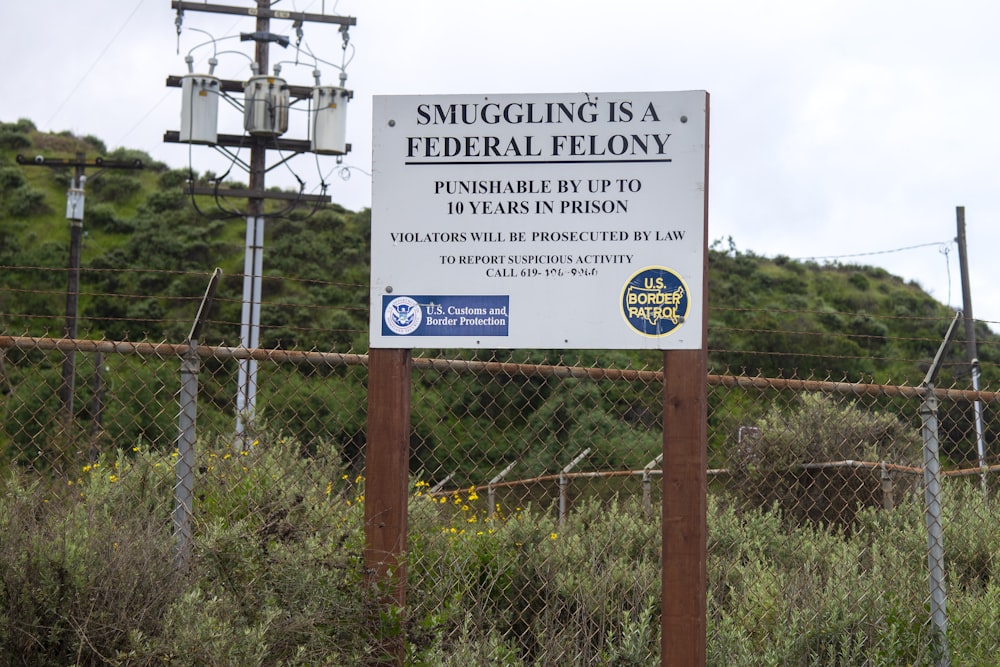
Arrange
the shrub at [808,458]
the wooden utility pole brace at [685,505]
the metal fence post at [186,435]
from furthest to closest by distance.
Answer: the shrub at [808,458], the metal fence post at [186,435], the wooden utility pole brace at [685,505]

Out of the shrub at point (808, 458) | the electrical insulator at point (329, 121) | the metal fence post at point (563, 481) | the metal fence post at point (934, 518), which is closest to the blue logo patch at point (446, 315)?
the metal fence post at point (563, 481)

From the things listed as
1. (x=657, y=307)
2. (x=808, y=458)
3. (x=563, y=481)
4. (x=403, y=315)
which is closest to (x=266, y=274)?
(x=808, y=458)

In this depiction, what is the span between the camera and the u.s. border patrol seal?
3.98 metres

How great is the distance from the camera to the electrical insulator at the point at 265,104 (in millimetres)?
18922

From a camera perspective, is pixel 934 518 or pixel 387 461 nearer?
pixel 387 461

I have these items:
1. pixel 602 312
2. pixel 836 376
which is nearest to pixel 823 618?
pixel 602 312

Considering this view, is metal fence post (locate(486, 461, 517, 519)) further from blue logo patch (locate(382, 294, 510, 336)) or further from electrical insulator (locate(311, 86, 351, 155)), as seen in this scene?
electrical insulator (locate(311, 86, 351, 155))

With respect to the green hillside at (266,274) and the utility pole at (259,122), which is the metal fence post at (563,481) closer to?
the utility pole at (259,122)

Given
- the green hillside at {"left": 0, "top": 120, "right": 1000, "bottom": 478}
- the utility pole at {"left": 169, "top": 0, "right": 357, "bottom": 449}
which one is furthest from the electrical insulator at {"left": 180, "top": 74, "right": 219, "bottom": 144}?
the green hillside at {"left": 0, "top": 120, "right": 1000, "bottom": 478}

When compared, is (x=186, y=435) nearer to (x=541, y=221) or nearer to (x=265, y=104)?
(x=541, y=221)

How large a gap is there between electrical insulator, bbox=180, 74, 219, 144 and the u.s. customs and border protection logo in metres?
15.8

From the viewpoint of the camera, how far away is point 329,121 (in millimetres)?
18703

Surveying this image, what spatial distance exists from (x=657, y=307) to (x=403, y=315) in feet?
3.11

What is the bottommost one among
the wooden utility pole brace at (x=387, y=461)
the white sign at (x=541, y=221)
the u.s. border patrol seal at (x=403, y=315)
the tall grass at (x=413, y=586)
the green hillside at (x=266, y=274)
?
the tall grass at (x=413, y=586)
